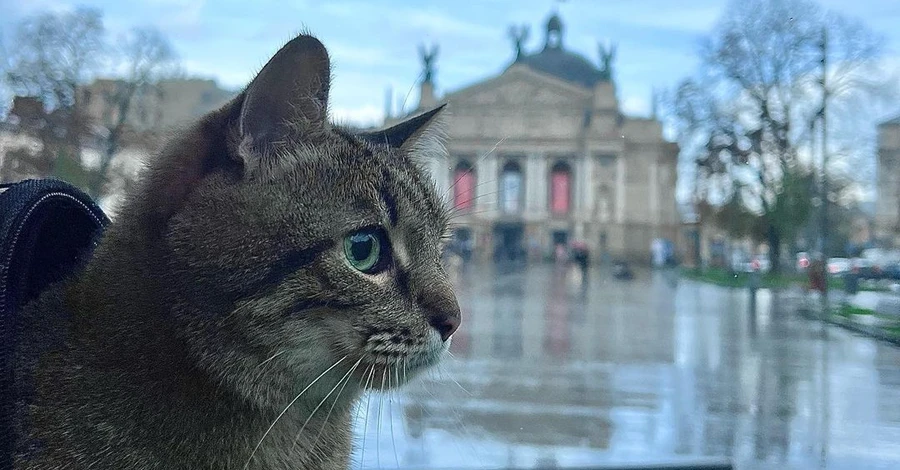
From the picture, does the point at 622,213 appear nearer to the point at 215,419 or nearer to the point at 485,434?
the point at 485,434

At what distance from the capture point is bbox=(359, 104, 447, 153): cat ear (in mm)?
1428

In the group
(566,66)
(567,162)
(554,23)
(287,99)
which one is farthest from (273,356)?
(567,162)

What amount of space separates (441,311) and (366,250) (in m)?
0.16

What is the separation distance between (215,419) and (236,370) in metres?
0.08

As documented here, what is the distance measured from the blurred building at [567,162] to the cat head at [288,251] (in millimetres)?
1662

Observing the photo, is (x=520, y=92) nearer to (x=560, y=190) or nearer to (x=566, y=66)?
(x=566, y=66)

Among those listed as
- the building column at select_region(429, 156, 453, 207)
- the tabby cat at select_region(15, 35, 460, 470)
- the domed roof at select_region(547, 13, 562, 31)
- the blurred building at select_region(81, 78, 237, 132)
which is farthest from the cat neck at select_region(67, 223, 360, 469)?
the domed roof at select_region(547, 13, 562, 31)

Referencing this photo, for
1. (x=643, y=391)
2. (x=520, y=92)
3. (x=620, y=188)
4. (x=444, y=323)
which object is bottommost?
(x=643, y=391)

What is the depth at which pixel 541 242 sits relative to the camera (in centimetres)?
462

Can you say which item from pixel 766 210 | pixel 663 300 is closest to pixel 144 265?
pixel 766 210

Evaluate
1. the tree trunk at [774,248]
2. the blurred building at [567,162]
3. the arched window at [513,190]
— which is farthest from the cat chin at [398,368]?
the tree trunk at [774,248]

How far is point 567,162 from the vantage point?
5.37m

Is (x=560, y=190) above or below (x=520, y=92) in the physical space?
below

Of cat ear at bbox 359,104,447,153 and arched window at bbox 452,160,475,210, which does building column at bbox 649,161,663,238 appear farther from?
cat ear at bbox 359,104,447,153
